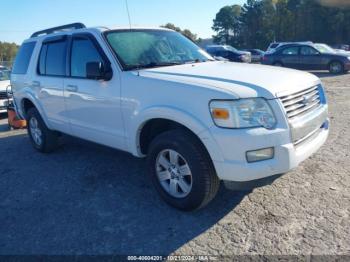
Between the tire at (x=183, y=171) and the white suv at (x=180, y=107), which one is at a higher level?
the white suv at (x=180, y=107)

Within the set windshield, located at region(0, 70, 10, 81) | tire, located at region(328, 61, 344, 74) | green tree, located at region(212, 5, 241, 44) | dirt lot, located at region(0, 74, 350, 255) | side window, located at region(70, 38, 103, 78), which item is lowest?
dirt lot, located at region(0, 74, 350, 255)

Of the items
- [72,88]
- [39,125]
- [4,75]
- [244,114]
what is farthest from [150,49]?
[4,75]

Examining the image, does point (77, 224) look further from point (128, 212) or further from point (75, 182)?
point (75, 182)

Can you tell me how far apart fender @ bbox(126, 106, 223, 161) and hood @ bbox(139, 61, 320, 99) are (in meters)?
0.32

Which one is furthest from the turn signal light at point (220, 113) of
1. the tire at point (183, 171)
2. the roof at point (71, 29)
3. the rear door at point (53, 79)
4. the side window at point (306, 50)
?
the side window at point (306, 50)

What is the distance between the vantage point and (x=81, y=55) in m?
4.59

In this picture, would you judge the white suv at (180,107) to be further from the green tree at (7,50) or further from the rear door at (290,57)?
the green tree at (7,50)

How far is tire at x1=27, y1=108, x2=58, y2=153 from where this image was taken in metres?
5.75

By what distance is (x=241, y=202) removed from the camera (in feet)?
12.3

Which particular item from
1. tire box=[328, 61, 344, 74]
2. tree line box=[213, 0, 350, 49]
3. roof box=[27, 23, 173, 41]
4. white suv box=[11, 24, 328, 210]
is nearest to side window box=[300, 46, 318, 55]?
tire box=[328, 61, 344, 74]

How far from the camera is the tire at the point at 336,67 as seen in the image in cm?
1672

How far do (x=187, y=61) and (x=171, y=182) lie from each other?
1676 millimetres

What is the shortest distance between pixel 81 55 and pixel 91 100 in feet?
2.30

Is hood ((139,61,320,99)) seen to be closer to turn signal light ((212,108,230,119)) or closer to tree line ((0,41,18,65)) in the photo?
turn signal light ((212,108,230,119))
